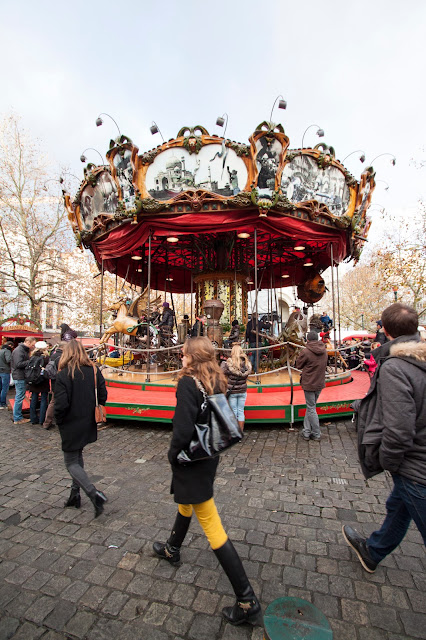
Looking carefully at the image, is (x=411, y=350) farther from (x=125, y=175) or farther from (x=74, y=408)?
(x=125, y=175)

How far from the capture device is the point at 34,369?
22.5 ft

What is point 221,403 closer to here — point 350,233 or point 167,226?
point 167,226

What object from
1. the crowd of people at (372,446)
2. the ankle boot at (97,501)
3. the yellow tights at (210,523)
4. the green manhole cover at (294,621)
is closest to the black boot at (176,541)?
the crowd of people at (372,446)

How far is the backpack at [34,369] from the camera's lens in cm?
683

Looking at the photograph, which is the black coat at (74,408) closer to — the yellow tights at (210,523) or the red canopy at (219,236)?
the yellow tights at (210,523)

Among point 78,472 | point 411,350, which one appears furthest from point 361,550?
point 78,472

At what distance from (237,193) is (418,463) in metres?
7.41

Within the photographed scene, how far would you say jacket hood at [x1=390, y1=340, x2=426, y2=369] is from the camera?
201 centimetres

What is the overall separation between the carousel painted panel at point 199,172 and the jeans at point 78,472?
6742mm

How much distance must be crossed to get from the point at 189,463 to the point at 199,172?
24.8 feet

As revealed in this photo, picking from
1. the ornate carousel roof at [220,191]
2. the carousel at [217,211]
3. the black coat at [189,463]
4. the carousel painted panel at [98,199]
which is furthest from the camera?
the carousel painted panel at [98,199]

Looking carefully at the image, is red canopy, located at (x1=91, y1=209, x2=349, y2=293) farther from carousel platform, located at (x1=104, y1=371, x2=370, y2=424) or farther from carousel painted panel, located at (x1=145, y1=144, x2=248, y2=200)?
carousel platform, located at (x1=104, y1=371, x2=370, y2=424)

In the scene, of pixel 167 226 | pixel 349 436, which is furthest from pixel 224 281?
pixel 349 436

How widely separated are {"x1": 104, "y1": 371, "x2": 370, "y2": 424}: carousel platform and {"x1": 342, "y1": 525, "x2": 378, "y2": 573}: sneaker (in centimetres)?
365
